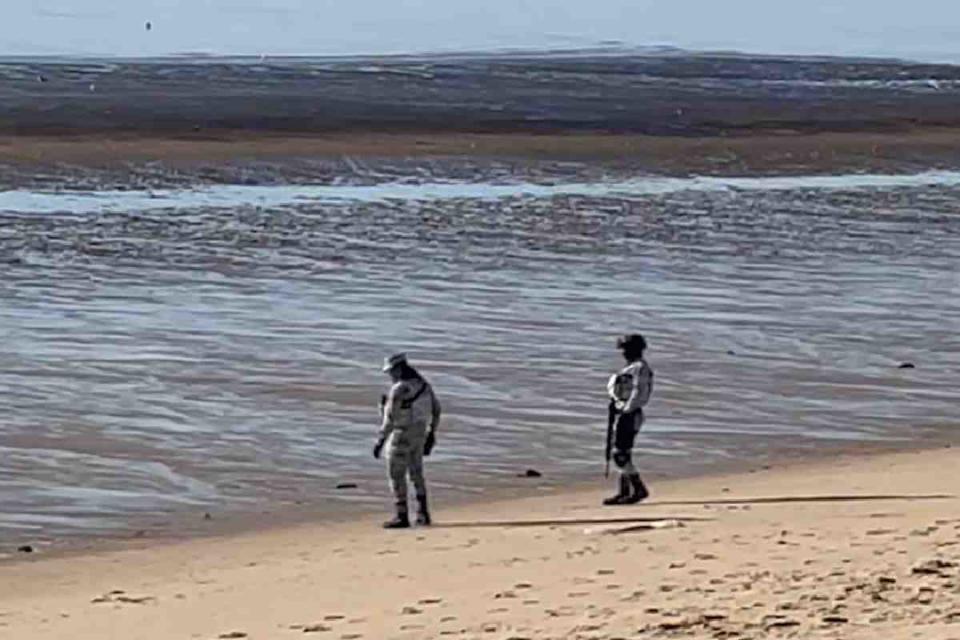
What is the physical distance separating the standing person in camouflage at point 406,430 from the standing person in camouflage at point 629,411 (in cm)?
133

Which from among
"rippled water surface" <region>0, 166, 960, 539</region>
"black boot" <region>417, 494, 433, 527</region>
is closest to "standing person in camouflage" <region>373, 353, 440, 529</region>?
"black boot" <region>417, 494, 433, 527</region>

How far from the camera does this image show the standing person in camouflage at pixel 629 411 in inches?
626

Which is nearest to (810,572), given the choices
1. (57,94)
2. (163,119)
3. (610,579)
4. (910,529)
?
(610,579)

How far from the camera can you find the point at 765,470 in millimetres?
17781

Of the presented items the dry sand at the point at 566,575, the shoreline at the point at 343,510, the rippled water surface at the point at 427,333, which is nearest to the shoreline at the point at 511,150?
the rippled water surface at the point at 427,333

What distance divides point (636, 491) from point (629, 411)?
520 mm

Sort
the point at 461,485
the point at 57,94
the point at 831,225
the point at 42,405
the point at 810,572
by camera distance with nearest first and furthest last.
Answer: the point at 810,572 → the point at 461,485 → the point at 42,405 → the point at 831,225 → the point at 57,94

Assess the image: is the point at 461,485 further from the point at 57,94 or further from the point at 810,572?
the point at 57,94

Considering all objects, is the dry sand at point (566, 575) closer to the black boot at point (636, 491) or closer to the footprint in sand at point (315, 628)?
the footprint in sand at point (315, 628)

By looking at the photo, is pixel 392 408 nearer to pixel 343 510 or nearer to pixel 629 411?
pixel 343 510

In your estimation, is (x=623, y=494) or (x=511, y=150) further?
(x=511, y=150)

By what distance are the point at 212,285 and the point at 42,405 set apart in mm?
8346

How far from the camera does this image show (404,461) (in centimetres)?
1523

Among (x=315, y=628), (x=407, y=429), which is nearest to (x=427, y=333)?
(x=407, y=429)
